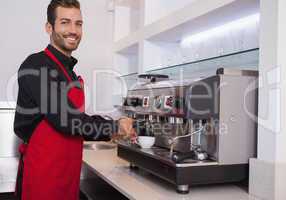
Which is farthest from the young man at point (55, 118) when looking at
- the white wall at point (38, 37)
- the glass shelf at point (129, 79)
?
the white wall at point (38, 37)

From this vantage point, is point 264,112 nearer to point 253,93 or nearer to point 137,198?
point 253,93

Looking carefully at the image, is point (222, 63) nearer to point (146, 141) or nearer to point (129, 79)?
point (146, 141)

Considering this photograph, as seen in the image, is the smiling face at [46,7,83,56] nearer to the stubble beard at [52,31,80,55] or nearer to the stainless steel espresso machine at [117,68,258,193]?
the stubble beard at [52,31,80,55]

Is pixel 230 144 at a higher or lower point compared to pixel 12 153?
higher

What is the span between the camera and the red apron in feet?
3.86

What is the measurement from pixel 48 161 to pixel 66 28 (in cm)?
48

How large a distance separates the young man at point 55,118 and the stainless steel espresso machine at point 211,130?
18 cm

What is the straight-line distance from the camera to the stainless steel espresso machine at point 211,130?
1090 millimetres

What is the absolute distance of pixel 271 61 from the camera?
3.43 feet

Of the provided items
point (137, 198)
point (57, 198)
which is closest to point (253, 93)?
point (137, 198)

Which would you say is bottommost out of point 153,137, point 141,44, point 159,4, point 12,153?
point 12,153

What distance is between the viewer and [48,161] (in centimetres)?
118

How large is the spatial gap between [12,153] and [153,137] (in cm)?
130

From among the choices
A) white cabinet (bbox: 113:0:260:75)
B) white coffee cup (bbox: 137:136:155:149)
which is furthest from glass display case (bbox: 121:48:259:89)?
white coffee cup (bbox: 137:136:155:149)
